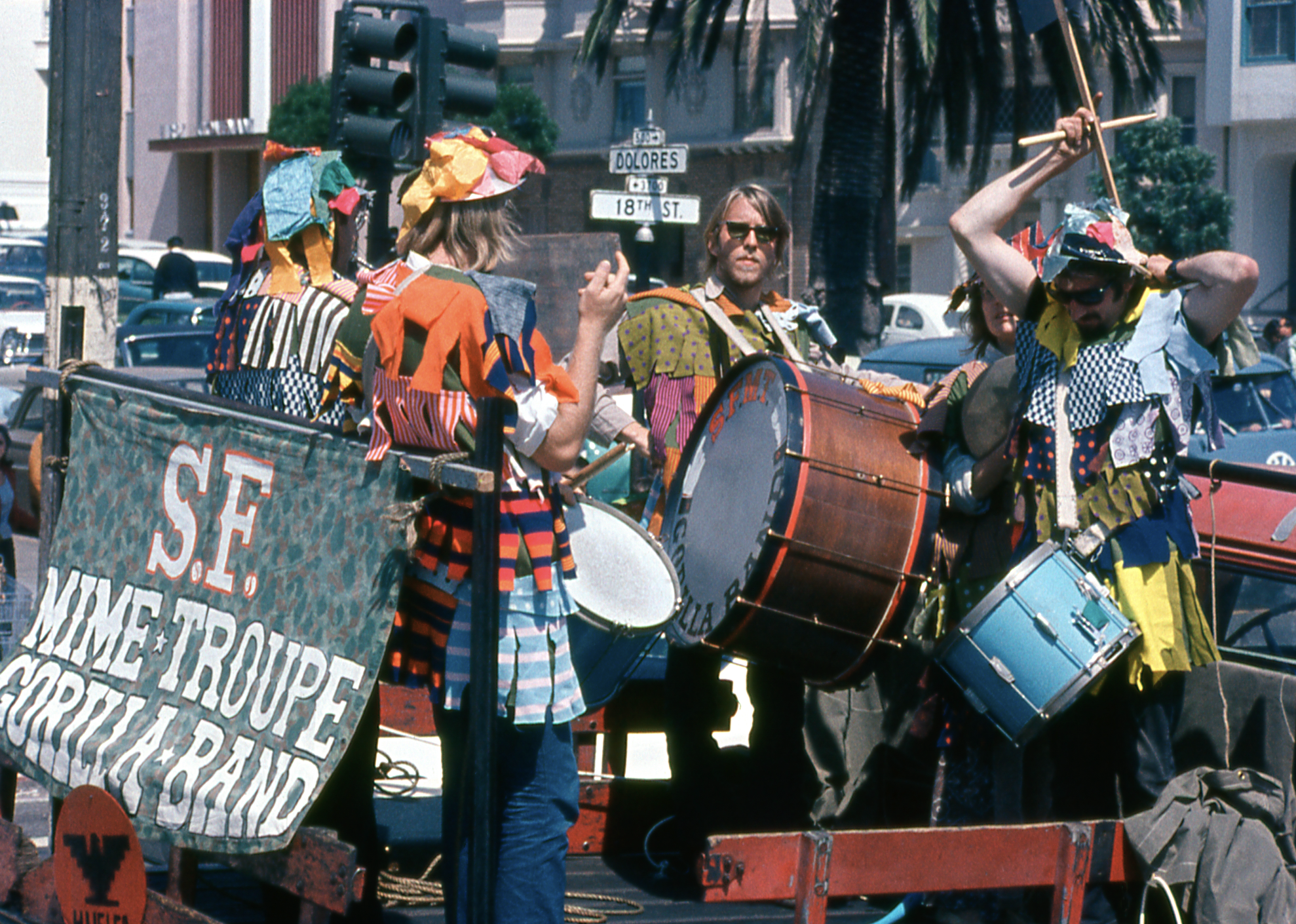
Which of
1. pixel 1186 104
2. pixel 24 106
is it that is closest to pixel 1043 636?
pixel 1186 104

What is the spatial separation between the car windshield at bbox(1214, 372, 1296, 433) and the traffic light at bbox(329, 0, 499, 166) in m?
5.88

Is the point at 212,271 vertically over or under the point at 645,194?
under

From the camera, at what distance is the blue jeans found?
3.15 m

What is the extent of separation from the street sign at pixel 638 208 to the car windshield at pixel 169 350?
391cm

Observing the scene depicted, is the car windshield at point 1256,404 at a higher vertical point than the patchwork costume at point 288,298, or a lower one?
lower

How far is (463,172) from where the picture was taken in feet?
10.7

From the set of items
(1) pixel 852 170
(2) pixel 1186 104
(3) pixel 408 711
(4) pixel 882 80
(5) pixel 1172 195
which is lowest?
(3) pixel 408 711

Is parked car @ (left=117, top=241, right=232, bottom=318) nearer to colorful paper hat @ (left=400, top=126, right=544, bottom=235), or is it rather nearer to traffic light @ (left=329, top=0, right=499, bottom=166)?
traffic light @ (left=329, top=0, right=499, bottom=166)

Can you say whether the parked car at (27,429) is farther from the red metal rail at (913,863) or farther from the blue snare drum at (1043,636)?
the red metal rail at (913,863)

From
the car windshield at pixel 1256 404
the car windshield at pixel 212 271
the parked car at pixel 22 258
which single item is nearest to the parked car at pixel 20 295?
the parked car at pixel 22 258

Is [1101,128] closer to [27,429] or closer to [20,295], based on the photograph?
[27,429]

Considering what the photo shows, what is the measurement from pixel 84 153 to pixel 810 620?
9.33 feet

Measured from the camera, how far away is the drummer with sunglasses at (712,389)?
4.38 metres

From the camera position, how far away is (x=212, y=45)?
46.2 metres
